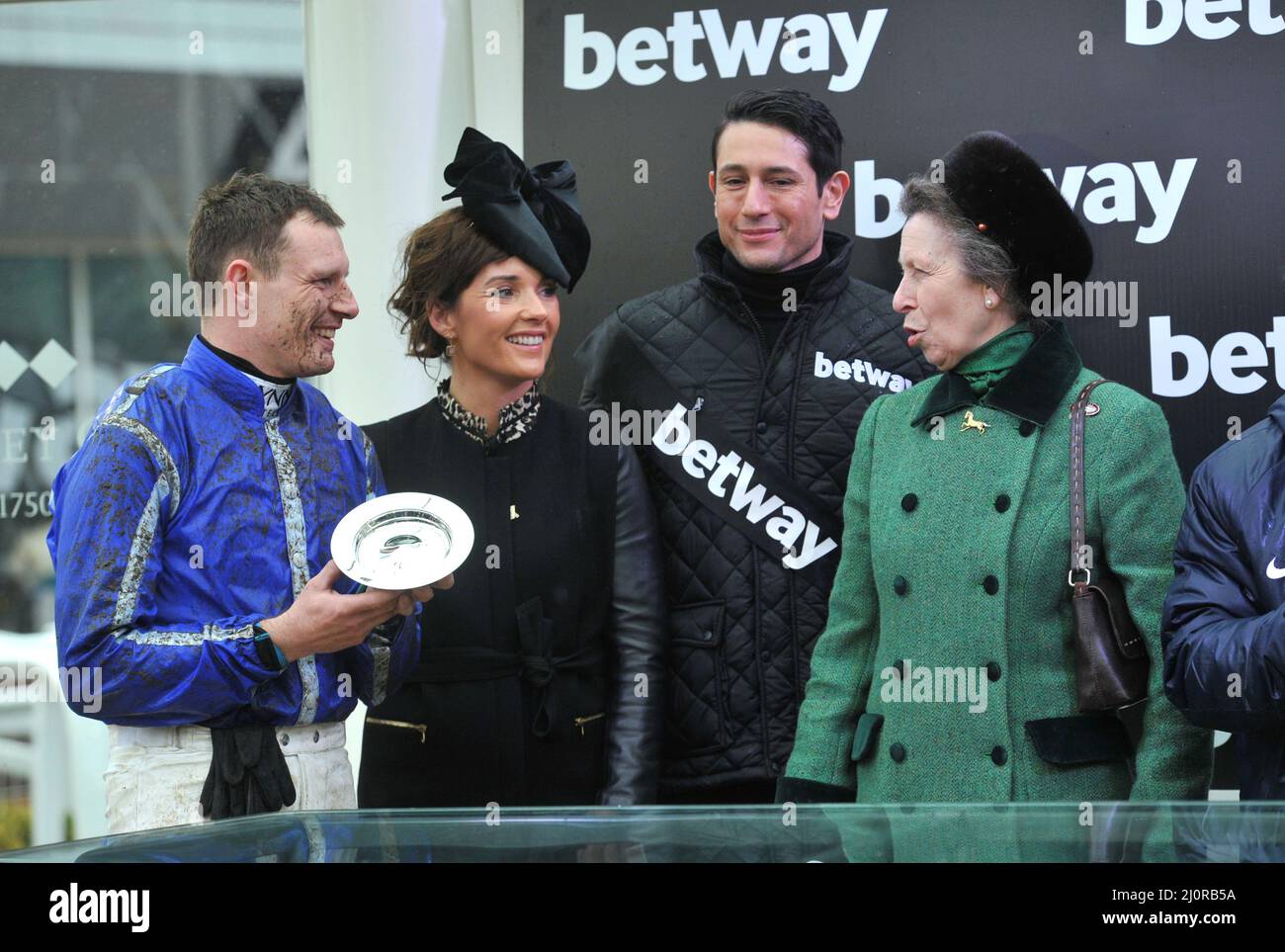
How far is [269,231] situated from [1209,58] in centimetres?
211

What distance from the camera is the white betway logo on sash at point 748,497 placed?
12.3ft

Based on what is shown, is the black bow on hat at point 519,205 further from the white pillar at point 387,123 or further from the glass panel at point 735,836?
the glass panel at point 735,836

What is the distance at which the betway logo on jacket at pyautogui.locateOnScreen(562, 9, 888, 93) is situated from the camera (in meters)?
4.04

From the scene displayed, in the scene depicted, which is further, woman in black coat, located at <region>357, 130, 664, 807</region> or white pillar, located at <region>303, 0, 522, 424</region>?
white pillar, located at <region>303, 0, 522, 424</region>

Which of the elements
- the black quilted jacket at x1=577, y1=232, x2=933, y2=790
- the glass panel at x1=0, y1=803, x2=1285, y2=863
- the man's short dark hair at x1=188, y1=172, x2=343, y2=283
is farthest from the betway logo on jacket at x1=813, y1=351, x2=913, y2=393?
the glass panel at x1=0, y1=803, x2=1285, y2=863

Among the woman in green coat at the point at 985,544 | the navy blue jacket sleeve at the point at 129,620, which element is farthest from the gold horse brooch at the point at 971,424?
the navy blue jacket sleeve at the point at 129,620

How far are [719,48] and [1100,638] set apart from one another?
5.93 feet

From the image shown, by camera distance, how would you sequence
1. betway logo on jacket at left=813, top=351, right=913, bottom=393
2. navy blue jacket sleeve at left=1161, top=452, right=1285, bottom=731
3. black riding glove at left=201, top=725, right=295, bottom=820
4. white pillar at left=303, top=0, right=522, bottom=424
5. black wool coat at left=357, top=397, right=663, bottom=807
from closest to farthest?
1. navy blue jacket sleeve at left=1161, top=452, right=1285, bottom=731
2. black riding glove at left=201, top=725, right=295, bottom=820
3. black wool coat at left=357, top=397, right=663, bottom=807
4. betway logo on jacket at left=813, top=351, right=913, bottom=393
5. white pillar at left=303, top=0, right=522, bottom=424

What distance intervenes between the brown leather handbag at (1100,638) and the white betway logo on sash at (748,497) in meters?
0.72

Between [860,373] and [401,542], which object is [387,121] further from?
[401,542]

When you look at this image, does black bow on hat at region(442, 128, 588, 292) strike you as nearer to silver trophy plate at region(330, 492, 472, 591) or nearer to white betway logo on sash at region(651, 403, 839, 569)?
white betway logo on sash at region(651, 403, 839, 569)

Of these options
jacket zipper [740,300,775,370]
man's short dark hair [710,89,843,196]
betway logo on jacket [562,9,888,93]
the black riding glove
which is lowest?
the black riding glove

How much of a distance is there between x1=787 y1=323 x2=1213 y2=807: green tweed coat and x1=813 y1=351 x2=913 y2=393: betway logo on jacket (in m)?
0.40

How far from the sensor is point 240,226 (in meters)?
3.46
